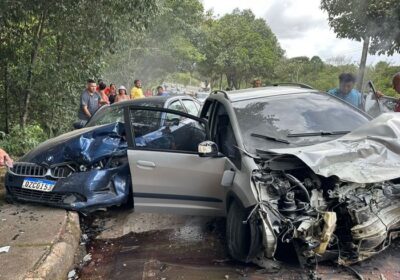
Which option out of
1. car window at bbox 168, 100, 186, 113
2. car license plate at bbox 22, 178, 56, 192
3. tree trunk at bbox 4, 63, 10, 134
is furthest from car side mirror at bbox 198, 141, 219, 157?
tree trunk at bbox 4, 63, 10, 134

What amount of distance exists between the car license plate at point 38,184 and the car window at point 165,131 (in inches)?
48.6

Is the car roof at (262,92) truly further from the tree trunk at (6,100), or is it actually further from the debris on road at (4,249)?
the tree trunk at (6,100)

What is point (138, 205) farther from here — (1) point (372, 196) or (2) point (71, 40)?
(2) point (71, 40)

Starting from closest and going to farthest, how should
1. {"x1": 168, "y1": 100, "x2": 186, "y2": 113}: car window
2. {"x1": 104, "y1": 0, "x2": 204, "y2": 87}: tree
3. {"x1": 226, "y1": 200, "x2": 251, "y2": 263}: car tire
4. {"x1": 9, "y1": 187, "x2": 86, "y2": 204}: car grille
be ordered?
{"x1": 226, "y1": 200, "x2": 251, "y2": 263}: car tire
{"x1": 9, "y1": 187, "x2": 86, "y2": 204}: car grille
{"x1": 168, "y1": 100, "x2": 186, "y2": 113}: car window
{"x1": 104, "y1": 0, "x2": 204, "y2": 87}: tree

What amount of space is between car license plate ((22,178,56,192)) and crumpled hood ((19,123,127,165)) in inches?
9.3

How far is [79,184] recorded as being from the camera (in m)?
4.87

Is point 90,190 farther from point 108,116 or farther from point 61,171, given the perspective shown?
point 108,116

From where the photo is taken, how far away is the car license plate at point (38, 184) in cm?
499

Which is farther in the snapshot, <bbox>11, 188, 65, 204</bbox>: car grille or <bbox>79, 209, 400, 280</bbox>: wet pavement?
<bbox>11, 188, 65, 204</bbox>: car grille

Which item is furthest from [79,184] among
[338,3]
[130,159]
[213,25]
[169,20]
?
[213,25]

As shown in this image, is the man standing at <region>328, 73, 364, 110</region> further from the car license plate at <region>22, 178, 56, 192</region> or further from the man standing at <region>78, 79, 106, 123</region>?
the man standing at <region>78, 79, 106, 123</region>

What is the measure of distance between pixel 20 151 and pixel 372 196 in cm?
771

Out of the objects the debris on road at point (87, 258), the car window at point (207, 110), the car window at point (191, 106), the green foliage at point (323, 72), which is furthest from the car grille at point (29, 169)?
the green foliage at point (323, 72)

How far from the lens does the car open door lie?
4.24 m
